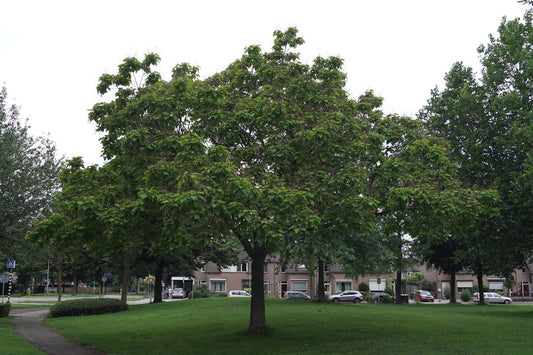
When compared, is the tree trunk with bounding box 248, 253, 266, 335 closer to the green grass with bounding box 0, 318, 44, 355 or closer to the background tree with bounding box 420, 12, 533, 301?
the green grass with bounding box 0, 318, 44, 355

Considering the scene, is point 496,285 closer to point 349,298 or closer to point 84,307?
point 349,298

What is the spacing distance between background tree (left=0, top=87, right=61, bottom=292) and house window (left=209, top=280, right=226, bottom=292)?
167 ft

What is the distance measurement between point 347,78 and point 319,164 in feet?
14.2

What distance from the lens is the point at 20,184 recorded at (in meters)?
26.3

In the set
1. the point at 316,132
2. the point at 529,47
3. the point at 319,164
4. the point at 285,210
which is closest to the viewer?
the point at 285,210

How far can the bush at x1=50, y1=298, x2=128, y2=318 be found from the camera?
31.4m

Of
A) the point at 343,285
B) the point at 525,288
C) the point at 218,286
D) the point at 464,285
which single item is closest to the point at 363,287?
the point at 343,285

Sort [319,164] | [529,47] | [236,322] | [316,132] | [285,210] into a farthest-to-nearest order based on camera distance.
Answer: [529,47]
[236,322]
[319,164]
[316,132]
[285,210]

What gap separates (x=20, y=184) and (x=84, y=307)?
34.6 ft

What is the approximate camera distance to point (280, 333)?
58.1 ft

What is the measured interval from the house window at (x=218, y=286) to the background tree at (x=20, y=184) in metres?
50.9

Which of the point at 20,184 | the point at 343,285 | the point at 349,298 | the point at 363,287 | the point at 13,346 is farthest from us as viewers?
the point at 343,285

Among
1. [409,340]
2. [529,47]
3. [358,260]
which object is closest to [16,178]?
→ [409,340]

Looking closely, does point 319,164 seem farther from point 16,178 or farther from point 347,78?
point 16,178
